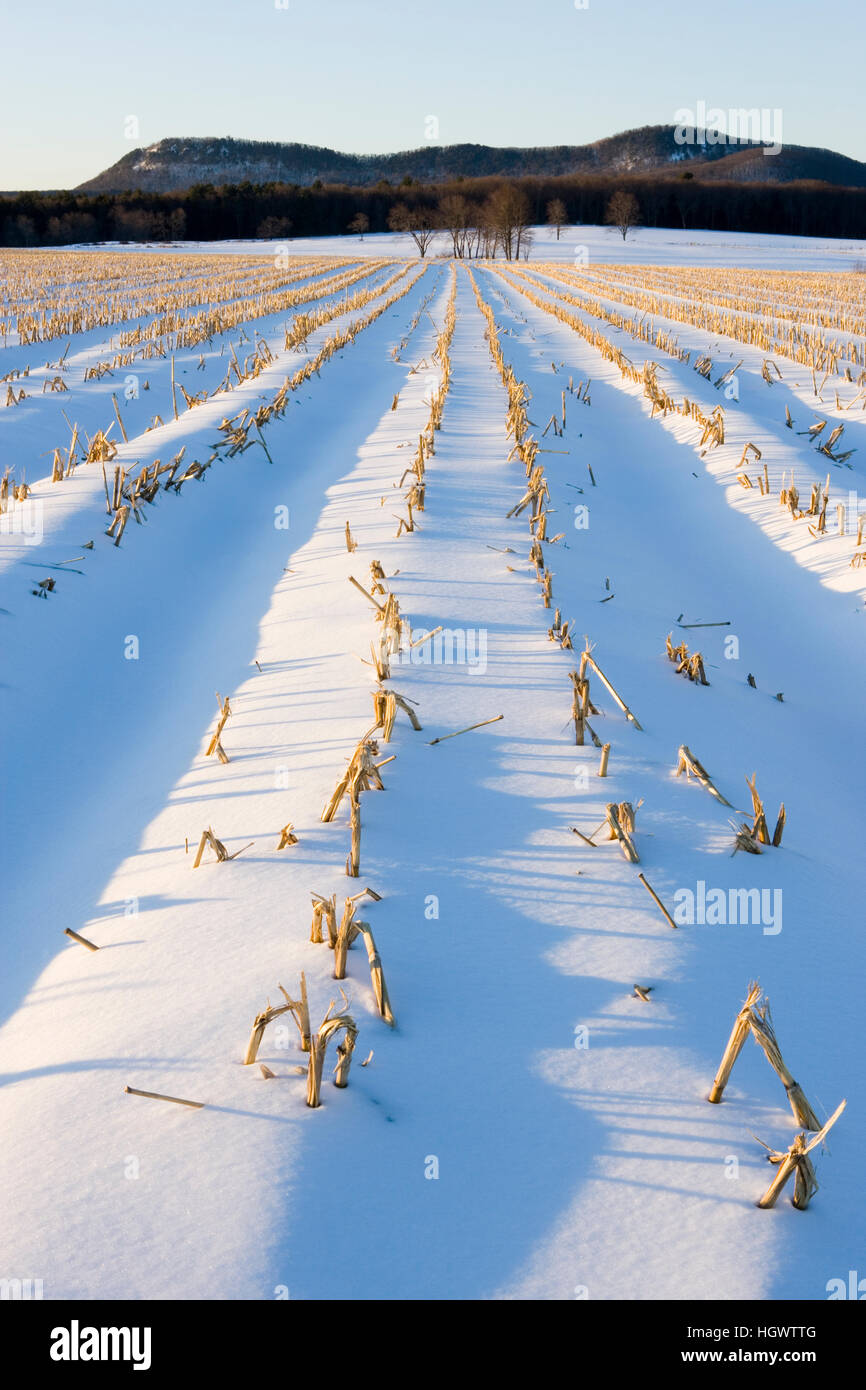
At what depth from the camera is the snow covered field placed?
→ 190 centimetres

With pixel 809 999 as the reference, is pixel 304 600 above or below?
above

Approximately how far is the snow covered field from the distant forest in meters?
82.0

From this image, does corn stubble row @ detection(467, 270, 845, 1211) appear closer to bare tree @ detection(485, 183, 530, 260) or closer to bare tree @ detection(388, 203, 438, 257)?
bare tree @ detection(485, 183, 530, 260)

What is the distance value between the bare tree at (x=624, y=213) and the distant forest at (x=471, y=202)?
758 centimetres

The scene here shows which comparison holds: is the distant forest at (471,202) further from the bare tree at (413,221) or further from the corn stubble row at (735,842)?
the corn stubble row at (735,842)

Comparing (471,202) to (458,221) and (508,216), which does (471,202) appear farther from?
(508,216)

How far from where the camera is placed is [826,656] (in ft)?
19.2

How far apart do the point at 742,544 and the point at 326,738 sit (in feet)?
15.7

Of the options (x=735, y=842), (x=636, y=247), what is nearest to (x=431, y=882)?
(x=735, y=842)

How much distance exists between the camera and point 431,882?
2934 millimetres

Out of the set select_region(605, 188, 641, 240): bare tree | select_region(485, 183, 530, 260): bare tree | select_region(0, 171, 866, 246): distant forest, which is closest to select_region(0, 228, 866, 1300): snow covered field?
select_region(485, 183, 530, 260): bare tree

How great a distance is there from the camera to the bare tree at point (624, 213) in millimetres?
79000
